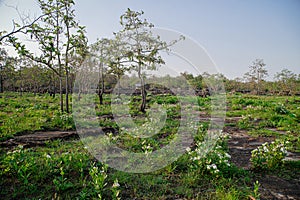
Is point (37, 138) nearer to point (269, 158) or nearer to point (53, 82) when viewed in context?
point (269, 158)

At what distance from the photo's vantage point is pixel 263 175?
366 centimetres

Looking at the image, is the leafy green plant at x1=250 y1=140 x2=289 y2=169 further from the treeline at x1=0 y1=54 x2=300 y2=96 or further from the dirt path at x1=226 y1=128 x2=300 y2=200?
the treeline at x1=0 y1=54 x2=300 y2=96

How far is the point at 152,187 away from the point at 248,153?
9.00 feet

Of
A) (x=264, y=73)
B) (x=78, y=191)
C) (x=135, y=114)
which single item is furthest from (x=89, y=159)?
(x=264, y=73)

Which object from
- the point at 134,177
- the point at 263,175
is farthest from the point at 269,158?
the point at 134,177

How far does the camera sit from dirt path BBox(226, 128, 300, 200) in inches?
120

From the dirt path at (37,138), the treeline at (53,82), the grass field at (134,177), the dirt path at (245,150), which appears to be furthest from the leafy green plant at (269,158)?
the treeline at (53,82)

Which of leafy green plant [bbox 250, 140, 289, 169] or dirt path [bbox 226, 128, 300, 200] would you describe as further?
leafy green plant [bbox 250, 140, 289, 169]

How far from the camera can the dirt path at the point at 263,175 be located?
9.97 feet

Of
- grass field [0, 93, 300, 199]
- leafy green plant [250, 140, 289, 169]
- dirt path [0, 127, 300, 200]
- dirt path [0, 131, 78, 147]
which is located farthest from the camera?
dirt path [0, 131, 78, 147]

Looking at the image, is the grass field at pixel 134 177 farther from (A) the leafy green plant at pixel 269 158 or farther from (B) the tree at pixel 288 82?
(B) the tree at pixel 288 82

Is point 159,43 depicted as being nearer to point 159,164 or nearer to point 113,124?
point 113,124

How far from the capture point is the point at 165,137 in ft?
20.0

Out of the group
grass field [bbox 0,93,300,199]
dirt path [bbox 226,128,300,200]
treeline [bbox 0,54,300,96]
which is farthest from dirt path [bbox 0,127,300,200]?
treeline [bbox 0,54,300,96]
